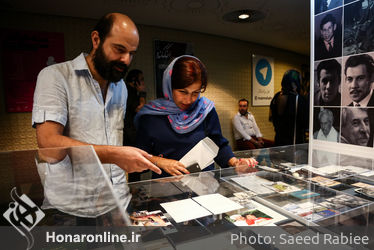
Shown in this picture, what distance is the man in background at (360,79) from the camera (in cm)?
170

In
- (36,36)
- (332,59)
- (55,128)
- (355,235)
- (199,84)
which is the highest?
(36,36)

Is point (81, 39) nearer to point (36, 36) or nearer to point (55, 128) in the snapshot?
point (36, 36)

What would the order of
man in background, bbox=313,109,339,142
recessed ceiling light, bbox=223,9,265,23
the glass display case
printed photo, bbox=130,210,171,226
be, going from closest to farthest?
the glass display case
printed photo, bbox=130,210,171,226
man in background, bbox=313,109,339,142
recessed ceiling light, bbox=223,9,265,23

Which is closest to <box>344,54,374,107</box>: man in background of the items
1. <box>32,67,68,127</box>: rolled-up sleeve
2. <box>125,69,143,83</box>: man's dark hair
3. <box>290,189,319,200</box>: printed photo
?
<box>290,189,319,200</box>: printed photo

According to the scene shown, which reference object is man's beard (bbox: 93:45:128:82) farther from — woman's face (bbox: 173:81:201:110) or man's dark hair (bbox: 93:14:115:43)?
woman's face (bbox: 173:81:201:110)

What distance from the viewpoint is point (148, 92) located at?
12.4 feet

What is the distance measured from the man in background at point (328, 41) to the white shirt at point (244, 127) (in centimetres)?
258

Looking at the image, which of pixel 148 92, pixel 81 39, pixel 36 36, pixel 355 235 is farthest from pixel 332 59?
pixel 36 36

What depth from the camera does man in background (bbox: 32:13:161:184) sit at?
109 centimetres

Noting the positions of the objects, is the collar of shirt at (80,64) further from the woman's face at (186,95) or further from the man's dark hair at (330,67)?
the man's dark hair at (330,67)

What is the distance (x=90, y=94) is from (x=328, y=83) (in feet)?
6.19

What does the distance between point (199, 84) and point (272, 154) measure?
2.48ft

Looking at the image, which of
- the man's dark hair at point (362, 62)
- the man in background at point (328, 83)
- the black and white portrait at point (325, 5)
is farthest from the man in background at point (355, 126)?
the black and white portrait at point (325, 5)

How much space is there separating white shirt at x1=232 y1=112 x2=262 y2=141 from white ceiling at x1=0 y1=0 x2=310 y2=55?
5.33 feet
